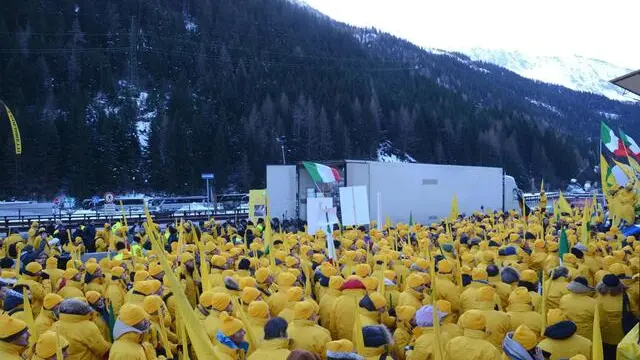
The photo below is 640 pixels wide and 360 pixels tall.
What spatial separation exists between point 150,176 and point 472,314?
58779 millimetres

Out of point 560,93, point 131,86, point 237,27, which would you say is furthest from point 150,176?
point 560,93

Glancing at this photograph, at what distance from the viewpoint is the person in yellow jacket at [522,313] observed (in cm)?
514

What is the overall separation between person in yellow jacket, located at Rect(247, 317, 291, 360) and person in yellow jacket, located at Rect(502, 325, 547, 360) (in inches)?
58.4

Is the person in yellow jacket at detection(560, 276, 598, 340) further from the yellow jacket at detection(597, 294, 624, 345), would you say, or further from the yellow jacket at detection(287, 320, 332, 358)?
the yellow jacket at detection(287, 320, 332, 358)

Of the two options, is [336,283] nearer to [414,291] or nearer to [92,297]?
[414,291]

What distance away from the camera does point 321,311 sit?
5957 mm

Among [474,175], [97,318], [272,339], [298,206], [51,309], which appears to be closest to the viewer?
[272,339]

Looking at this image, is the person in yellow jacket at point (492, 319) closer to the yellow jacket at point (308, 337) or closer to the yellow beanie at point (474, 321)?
the yellow beanie at point (474, 321)

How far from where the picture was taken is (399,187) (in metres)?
21.2

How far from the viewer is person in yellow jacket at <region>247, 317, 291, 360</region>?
12.5 feet

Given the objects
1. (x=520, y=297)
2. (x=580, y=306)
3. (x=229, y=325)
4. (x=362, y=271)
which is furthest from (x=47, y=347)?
(x=580, y=306)

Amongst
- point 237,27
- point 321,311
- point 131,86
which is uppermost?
point 237,27

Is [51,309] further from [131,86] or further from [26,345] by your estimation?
[131,86]

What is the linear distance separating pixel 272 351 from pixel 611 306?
4012mm
